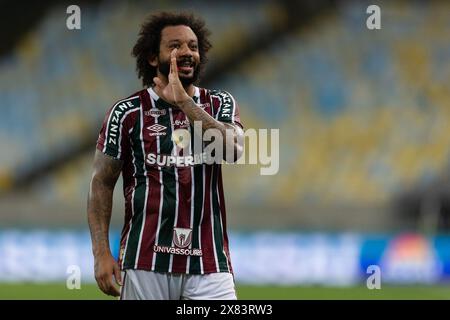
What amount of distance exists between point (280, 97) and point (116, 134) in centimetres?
1125

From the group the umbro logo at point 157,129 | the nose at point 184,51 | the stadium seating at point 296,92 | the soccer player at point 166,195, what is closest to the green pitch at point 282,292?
the stadium seating at point 296,92

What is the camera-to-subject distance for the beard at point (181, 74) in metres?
4.36

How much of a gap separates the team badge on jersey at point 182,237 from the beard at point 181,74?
A: 0.68 metres

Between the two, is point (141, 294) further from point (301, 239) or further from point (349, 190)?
point (349, 190)

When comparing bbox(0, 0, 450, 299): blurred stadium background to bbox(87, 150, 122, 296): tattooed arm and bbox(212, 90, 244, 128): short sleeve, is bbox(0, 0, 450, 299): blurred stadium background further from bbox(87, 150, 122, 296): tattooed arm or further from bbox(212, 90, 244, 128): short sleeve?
bbox(87, 150, 122, 296): tattooed arm

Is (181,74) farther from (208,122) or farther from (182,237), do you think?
(182,237)

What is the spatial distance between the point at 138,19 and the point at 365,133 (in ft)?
13.9

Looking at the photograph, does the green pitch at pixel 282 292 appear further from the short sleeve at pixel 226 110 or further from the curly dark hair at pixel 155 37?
the short sleeve at pixel 226 110

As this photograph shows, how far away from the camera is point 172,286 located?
4316mm

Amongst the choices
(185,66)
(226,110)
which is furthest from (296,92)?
(185,66)

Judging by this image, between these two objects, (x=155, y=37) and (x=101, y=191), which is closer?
(x=101, y=191)

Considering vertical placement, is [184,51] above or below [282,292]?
above

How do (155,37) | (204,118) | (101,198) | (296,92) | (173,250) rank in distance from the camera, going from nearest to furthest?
(204,118), (173,250), (101,198), (155,37), (296,92)
